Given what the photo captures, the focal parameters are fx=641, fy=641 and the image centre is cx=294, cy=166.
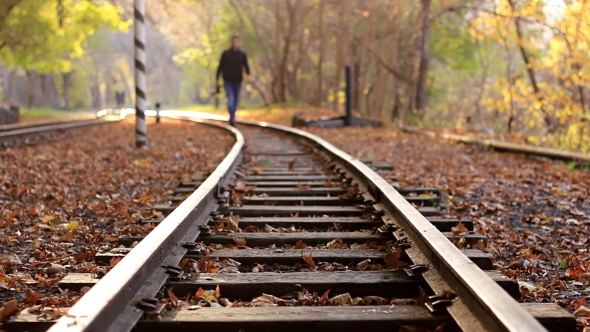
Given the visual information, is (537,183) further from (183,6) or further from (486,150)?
(183,6)

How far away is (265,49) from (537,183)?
2731cm

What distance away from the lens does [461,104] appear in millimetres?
43500

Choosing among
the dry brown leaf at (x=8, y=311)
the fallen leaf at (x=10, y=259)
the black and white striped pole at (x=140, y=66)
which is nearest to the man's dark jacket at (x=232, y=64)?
the black and white striped pole at (x=140, y=66)

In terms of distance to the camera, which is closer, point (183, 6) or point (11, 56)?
point (11, 56)

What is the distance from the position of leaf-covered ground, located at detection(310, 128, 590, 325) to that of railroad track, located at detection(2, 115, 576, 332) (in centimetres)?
40

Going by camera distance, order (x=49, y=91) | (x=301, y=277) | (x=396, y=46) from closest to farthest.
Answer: (x=301, y=277) < (x=396, y=46) < (x=49, y=91)

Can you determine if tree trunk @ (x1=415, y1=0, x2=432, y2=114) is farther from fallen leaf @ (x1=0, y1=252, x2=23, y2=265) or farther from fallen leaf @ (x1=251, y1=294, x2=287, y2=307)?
fallen leaf @ (x1=251, y1=294, x2=287, y2=307)

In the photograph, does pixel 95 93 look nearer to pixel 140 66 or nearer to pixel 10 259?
pixel 140 66

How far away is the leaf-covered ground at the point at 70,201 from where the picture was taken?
3.46 metres

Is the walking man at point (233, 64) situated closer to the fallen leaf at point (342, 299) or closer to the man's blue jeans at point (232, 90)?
the man's blue jeans at point (232, 90)

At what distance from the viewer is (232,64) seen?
15.1m

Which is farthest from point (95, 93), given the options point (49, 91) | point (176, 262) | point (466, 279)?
point (466, 279)

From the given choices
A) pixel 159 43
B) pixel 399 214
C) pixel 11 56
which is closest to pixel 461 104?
pixel 11 56

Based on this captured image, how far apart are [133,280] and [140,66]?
8.41 metres
